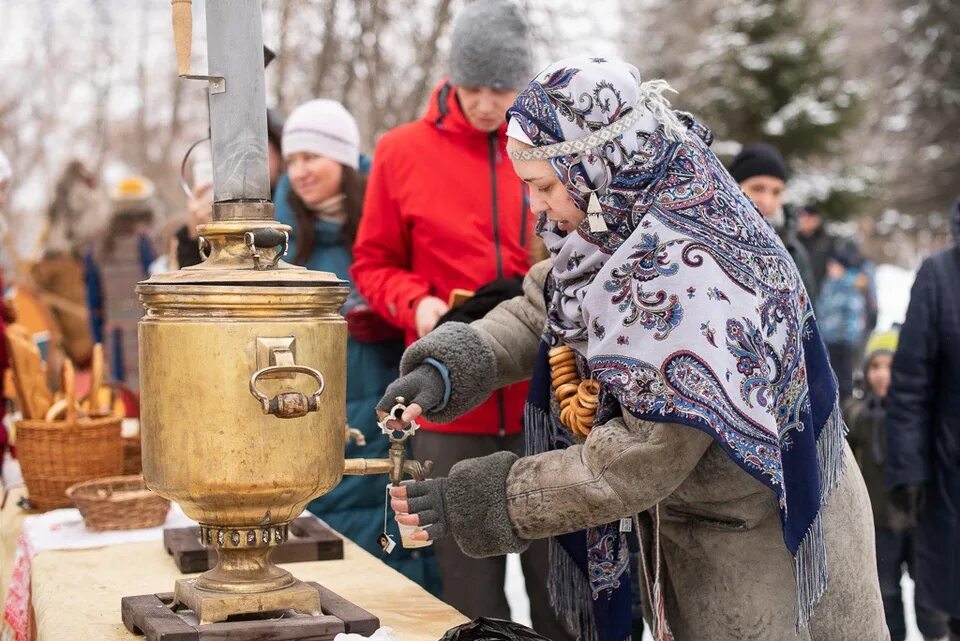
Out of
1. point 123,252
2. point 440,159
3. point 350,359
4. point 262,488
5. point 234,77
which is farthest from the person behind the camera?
point 123,252

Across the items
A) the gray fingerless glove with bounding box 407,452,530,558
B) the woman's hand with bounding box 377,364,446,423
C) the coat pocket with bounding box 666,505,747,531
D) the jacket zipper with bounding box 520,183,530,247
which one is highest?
the jacket zipper with bounding box 520,183,530,247

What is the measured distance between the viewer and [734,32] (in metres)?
15.7

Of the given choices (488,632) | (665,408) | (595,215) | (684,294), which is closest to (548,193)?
(595,215)

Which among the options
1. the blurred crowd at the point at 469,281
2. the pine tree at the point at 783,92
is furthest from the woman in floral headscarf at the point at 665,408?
the pine tree at the point at 783,92

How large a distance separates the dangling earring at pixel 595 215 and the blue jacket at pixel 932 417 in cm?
236

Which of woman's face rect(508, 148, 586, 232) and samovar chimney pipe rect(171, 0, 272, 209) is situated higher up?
samovar chimney pipe rect(171, 0, 272, 209)

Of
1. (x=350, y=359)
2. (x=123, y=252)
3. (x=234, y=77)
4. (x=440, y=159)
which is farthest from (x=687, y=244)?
Answer: (x=123, y=252)

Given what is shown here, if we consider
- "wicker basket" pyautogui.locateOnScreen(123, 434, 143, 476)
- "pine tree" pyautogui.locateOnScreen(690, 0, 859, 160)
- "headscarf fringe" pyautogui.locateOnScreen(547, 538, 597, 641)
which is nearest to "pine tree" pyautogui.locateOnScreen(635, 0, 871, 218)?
"pine tree" pyautogui.locateOnScreen(690, 0, 859, 160)

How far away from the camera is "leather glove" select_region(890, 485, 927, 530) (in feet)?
12.8

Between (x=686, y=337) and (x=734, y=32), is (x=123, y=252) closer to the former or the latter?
(x=686, y=337)

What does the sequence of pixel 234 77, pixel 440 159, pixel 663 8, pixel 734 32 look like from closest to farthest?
1. pixel 234 77
2. pixel 440 159
3. pixel 734 32
4. pixel 663 8

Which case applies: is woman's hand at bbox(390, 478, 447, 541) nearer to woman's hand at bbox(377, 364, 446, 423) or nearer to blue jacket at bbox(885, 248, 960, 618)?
woman's hand at bbox(377, 364, 446, 423)

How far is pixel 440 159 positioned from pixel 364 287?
43cm

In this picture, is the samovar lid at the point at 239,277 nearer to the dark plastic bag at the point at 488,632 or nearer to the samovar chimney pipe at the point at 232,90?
the samovar chimney pipe at the point at 232,90
